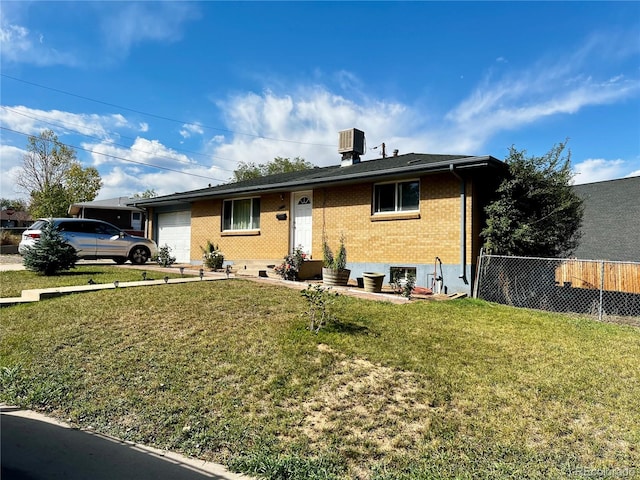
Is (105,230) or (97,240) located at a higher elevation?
(105,230)

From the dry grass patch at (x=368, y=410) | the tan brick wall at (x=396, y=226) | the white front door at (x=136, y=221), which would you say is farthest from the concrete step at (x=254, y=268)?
the white front door at (x=136, y=221)

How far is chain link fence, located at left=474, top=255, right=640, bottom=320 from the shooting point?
375 inches

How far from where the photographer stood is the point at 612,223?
15.4 m

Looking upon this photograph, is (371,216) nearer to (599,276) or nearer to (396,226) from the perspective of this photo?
(396,226)

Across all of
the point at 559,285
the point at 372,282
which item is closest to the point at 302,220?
the point at 372,282

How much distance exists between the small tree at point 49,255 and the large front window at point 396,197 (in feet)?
30.1

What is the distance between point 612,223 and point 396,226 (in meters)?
10.5

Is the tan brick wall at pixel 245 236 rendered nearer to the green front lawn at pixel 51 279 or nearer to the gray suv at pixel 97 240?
the gray suv at pixel 97 240

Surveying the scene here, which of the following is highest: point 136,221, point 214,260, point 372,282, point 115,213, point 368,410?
point 115,213

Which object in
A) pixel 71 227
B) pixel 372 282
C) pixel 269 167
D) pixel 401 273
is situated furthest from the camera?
pixel 269 167

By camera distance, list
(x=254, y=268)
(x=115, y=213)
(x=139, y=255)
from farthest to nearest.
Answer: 1. (x=115, y=213)
2. (x=139, y=255)
3. (x=254, y=268)

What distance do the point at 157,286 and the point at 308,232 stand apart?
5.79 metres

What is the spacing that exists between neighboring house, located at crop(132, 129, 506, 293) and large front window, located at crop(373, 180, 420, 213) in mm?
28

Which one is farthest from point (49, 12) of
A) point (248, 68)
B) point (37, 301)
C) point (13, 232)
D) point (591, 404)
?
point (13, 232)
